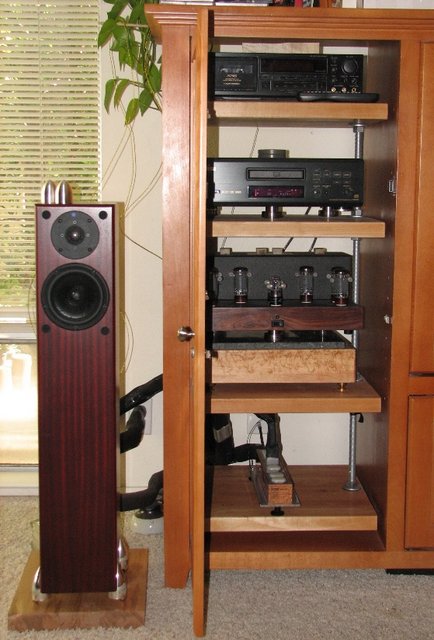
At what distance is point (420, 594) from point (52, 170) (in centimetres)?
171

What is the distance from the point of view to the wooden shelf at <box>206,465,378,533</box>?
226 centimetres

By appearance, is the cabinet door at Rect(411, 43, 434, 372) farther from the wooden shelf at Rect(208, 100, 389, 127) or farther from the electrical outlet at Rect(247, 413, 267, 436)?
the electrical outlet at Rect(247, 413, 267, 436)

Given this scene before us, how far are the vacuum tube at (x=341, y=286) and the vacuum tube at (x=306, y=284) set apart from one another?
0.21 feet

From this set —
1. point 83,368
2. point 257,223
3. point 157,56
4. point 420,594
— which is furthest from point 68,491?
point 157,56

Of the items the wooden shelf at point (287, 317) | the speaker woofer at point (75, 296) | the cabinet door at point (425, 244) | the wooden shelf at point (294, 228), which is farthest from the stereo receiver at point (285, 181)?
the speaker woofer at point (75, 296)

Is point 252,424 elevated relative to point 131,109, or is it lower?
lower

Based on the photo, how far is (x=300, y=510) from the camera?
7.54 ft

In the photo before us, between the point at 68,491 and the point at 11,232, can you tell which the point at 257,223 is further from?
→ the point at 11,232

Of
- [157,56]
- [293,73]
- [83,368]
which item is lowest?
[83,368]

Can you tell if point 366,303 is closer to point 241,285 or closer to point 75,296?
point 241,285

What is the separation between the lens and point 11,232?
9.00ft

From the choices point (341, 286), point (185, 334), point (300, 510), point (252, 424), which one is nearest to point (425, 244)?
point (341, 286)

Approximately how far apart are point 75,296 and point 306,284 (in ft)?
2.19

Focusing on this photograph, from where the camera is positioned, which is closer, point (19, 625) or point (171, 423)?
point (19, 625)
